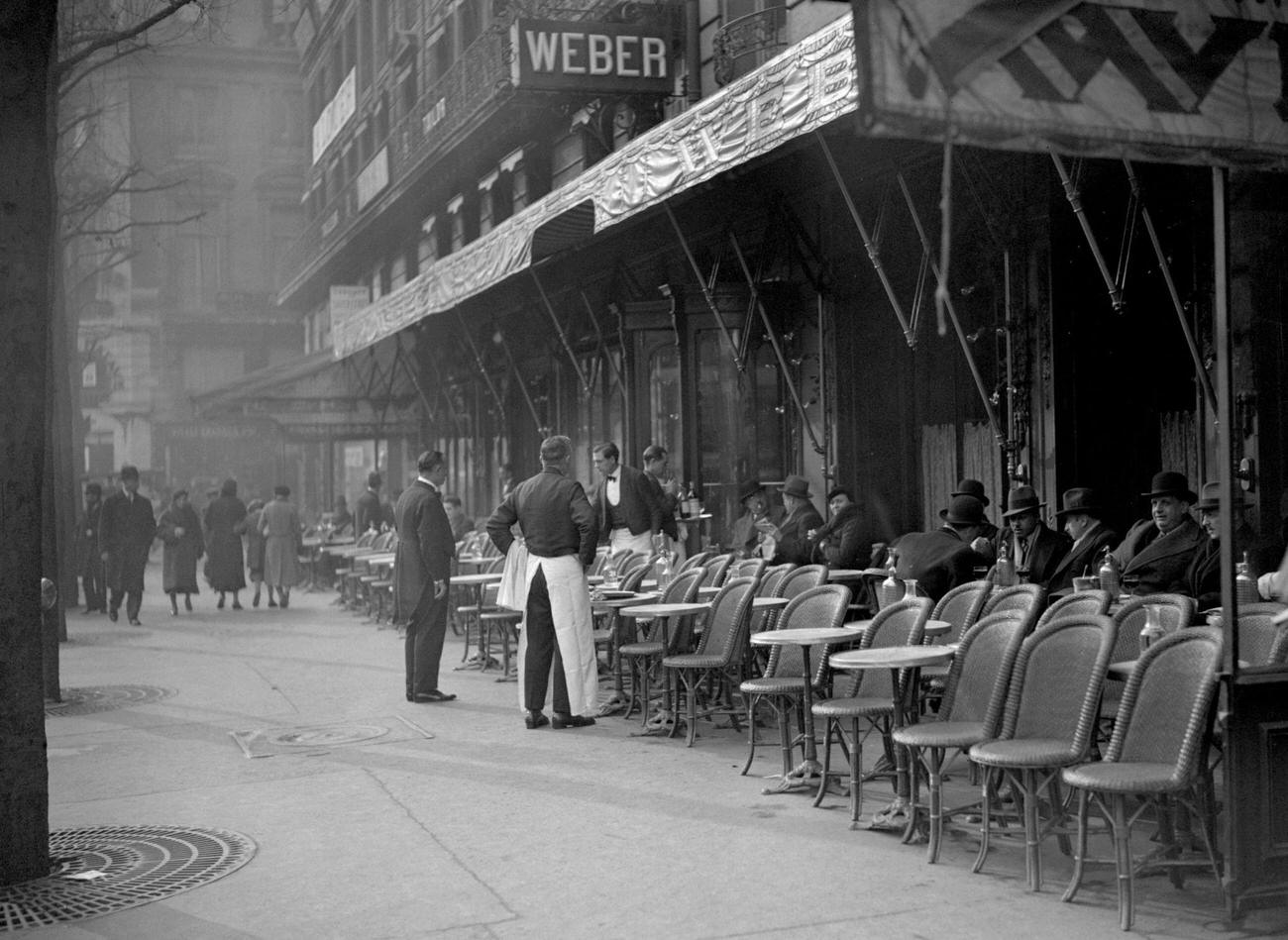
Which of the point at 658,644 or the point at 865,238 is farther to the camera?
the point at 865,238

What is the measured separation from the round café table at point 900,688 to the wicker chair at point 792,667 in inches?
32.4

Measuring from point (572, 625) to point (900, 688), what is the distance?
154 inches

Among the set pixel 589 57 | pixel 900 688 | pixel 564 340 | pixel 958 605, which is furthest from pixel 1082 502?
pixel 564 340

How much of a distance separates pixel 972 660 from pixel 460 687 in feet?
22.9

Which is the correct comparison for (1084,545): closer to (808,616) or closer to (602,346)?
(808,616)

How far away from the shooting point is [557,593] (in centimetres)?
1034

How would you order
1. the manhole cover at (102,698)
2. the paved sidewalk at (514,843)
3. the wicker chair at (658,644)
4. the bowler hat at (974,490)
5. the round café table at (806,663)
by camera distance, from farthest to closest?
the manhole cover at (102,698), the bowler hat at (974,490), the wicker chair at (658,644), the round café table at (806,663), the paved sidewalk at (514,843)

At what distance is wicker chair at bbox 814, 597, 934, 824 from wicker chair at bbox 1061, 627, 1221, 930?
4.69 feet

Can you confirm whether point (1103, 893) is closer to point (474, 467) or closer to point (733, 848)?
point (733, 848)

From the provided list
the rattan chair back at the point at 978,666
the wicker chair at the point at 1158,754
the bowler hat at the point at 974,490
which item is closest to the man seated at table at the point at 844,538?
the bowler hat at the point at 974,490

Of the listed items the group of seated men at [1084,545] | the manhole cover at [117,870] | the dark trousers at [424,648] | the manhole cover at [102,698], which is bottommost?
the manhole cover at [117,870]

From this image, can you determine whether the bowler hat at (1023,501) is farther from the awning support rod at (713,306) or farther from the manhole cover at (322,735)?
the awning support rod at (713,306)

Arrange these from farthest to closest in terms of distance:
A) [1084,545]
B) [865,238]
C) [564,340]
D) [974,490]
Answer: [564,340] < [974,490] < [865,238] < [1084,545]

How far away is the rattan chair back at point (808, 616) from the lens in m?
8.24
